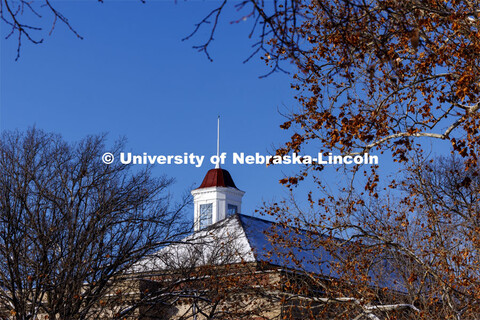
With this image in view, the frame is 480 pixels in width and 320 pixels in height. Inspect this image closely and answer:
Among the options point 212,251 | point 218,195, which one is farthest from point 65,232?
point 218,195

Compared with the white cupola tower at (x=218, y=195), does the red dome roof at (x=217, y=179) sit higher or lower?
higher

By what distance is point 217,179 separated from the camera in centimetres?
5397

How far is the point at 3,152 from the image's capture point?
2350 cm

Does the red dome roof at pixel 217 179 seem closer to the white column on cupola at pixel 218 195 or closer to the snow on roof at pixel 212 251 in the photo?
the white column on cupola at pixel 218 195

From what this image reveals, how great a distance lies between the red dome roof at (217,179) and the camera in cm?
5369

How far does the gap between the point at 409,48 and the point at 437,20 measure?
95cm

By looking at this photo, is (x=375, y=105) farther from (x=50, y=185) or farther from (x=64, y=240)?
(x=50, y=185)

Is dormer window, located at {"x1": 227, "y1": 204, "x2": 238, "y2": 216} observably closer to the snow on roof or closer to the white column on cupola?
the white column on cupola

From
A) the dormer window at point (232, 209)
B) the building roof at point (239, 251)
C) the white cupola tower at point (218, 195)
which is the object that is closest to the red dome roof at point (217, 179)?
the white cupola tower at point (218, 195)

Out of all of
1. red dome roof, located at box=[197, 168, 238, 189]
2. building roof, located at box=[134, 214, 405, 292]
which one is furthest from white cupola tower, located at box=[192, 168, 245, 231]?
building roof, located at box=[134, 214, 405, 292]

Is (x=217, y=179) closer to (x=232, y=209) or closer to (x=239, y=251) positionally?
(x=232, y=209)

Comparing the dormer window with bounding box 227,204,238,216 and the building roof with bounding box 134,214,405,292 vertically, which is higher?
the dormer window with bounding box 227,204,238,216

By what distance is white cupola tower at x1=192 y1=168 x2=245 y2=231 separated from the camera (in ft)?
174

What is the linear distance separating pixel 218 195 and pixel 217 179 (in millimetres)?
1482
